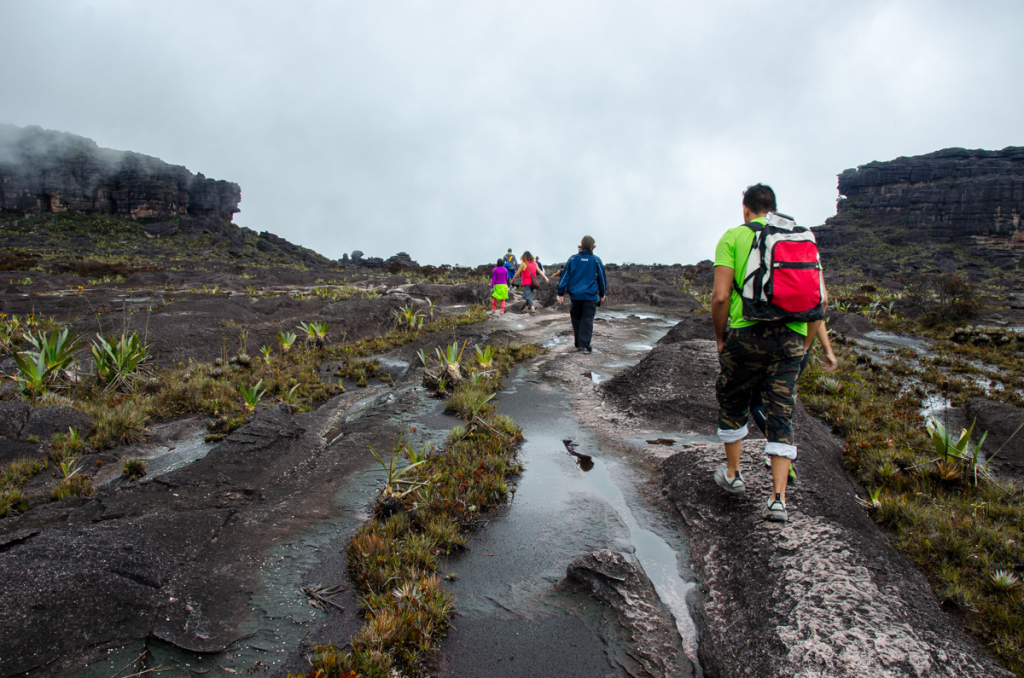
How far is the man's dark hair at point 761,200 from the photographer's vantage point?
11.5 feet

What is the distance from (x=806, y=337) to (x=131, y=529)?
15.6 feet

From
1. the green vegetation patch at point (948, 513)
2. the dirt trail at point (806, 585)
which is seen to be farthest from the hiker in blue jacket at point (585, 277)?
the dirt trail at point (806, 585)

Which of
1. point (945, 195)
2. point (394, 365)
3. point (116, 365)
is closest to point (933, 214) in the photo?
point (945, 195)

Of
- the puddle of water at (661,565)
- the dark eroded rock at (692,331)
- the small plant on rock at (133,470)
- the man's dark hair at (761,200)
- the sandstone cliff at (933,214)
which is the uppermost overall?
the sandstone cliff at (933,214)

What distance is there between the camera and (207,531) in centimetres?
370

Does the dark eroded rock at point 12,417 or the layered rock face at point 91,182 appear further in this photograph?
the layered rock face at point 91,182

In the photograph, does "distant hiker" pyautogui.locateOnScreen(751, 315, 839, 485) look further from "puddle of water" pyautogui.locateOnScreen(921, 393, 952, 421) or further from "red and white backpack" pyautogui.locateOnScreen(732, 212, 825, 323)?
"puddle of water" pyautogui.locateOnScreen(921, 393, 952, 421)

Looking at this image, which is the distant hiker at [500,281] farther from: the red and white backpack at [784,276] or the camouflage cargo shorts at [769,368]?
the red and white backpack at [784,276]

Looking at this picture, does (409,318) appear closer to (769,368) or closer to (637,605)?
(769,368)

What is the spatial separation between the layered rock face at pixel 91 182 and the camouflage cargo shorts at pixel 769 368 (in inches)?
4037

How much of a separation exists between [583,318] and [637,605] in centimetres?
709

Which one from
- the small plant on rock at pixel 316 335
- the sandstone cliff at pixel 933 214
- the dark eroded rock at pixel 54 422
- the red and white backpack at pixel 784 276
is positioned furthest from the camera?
the sandstone cliff at pixel 933 214

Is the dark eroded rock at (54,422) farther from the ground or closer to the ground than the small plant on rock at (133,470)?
farther from the ground

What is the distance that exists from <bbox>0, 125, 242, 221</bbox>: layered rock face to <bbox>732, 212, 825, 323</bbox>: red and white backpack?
337 ft
